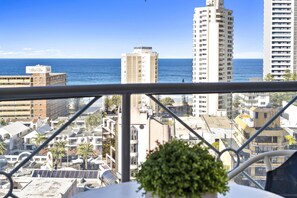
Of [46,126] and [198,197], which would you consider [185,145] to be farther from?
[46,126]

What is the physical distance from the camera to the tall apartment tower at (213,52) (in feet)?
8.63

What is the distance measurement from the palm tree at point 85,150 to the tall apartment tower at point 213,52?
0.65m

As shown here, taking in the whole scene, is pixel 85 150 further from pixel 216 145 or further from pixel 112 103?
pixel 216 145

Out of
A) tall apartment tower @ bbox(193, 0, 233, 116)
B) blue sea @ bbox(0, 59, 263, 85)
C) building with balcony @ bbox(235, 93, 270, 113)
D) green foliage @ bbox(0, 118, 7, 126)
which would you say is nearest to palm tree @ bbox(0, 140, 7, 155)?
green foliage @ bbox(0, 118, 7, 126)

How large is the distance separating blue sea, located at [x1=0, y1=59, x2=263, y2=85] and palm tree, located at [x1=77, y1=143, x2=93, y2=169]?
19.4m

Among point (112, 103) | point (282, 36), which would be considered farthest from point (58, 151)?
point (282, 36)

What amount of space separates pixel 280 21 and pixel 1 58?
57.5 ft

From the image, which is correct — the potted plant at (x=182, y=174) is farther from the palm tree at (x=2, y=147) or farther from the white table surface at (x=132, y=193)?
the palm tree at (x=2, y=147)

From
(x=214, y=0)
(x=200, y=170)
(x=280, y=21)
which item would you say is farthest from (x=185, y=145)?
(x=280, y=21)

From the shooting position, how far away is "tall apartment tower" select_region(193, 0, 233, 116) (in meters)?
2.63

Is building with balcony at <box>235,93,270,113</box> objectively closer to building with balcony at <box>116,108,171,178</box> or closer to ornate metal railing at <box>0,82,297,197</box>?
ornate metal railing at <box>0,82,297,197</box>

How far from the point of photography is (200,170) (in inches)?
47.1

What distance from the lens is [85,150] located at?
8.16 feet

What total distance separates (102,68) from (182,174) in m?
22.8
